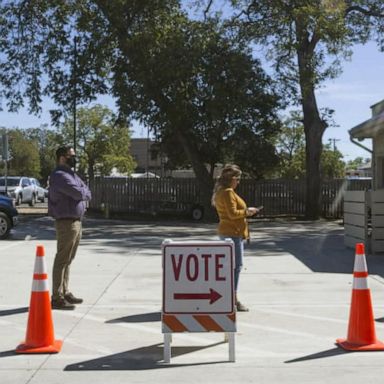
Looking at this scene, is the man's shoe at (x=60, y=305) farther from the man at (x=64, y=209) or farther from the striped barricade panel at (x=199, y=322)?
the striped barricade panel at (x=199, y=322)

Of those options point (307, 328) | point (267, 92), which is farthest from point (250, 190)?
point (307, 328)

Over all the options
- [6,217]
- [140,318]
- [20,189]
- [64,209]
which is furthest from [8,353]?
[20,189]

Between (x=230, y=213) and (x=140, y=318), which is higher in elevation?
(x=230, y=213)

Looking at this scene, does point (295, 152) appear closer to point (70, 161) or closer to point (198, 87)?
point (198, 87)

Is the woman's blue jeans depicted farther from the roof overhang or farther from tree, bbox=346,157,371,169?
tree, bbox=346,157,371,169

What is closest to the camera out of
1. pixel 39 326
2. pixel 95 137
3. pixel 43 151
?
pixel 39 326

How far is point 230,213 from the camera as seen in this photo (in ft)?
24.4

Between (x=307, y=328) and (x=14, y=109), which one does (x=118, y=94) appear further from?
(x=307, y=328)

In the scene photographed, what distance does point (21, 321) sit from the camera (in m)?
7.23

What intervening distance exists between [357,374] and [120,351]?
2.18 m

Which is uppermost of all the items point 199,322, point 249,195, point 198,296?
point 249,195

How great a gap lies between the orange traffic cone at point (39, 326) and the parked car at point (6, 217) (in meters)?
11.0

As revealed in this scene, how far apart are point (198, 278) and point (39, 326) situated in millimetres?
1594

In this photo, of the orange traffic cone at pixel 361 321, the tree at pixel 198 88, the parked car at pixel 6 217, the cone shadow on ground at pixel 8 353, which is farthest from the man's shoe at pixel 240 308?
the tree at pixel 198 88
